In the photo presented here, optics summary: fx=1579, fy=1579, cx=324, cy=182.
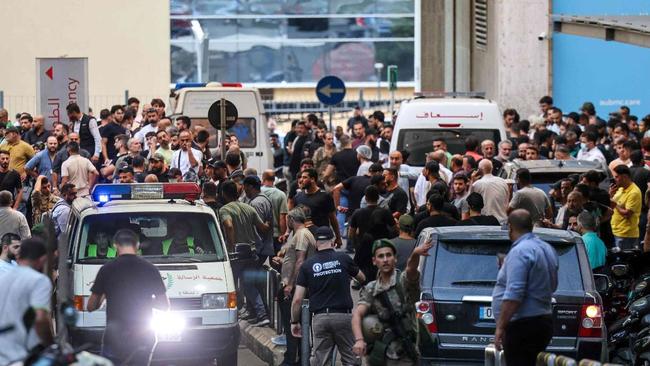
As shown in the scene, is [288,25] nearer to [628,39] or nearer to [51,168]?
[51,168]

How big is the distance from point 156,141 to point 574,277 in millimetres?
12205

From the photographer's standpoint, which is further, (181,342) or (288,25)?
(288,25)

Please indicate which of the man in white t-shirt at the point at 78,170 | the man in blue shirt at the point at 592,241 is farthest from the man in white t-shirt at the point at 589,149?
the man in white t-shirt at the point at 78,170

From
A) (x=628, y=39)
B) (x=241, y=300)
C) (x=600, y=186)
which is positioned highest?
(x=628, y=39)

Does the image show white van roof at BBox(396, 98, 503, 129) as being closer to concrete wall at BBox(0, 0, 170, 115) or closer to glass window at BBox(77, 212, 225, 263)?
glass window at BBox(77, 212, 225, 263)

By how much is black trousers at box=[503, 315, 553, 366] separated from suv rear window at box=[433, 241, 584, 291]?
1565mm

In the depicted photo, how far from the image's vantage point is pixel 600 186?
19.7 m

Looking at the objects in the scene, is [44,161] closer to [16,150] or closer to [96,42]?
[16,150]

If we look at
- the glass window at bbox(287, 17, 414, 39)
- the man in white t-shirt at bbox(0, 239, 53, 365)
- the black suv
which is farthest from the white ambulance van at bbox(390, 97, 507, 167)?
the glass window at bbox(287, 17, 414, 39)

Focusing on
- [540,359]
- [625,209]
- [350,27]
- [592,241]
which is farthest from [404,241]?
[350,27]

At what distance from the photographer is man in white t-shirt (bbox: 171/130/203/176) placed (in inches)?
907

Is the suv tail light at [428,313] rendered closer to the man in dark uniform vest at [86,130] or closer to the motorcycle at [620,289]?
the motorcycle at [620,289]

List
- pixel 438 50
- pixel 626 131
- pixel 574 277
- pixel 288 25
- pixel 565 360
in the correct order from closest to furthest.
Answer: pixel 565 360
pixel 574 277
pixel 626 131
pixel 438 50
pixel 288 25

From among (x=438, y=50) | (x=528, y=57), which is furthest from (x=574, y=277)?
(x=438, y=50)
